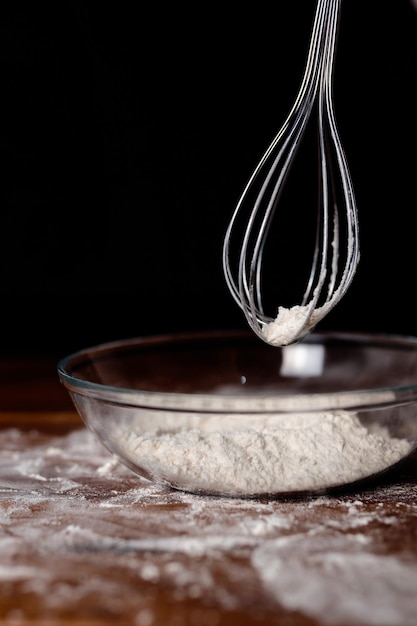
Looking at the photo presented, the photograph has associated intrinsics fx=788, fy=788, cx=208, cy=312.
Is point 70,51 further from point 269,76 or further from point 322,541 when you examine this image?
point 322,541

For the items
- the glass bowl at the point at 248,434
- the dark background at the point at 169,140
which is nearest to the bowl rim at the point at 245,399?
the glass bowl at the point at 248,434

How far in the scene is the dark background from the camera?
133cm

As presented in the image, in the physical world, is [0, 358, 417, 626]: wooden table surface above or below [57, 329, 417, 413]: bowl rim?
below

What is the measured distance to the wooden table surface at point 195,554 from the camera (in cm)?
44

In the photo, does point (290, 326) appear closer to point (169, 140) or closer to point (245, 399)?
point (245, 399)

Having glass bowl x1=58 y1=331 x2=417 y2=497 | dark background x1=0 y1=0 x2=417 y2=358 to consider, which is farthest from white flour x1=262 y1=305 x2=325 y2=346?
dark background x1=0 y1=0 x2=417 y2=358

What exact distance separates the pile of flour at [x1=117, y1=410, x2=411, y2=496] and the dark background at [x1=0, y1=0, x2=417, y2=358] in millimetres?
775

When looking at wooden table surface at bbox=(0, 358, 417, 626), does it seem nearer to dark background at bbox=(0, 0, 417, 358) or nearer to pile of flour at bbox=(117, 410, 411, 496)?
pile of flour at bbox=(117, 410, 411, 496)

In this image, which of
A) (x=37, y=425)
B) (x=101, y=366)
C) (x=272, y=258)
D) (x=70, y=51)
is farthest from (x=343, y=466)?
(x=70, y=51)

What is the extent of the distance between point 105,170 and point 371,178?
464mm

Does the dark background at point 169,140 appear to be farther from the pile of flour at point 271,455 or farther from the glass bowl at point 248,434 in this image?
the pile of flour at point 271,455

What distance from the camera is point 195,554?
0.52 meters

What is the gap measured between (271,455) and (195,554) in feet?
0.43

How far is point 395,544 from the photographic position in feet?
1.74
